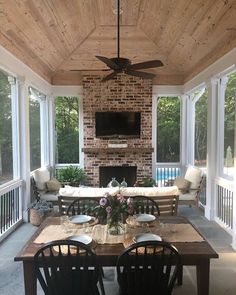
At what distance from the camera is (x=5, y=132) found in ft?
15.7

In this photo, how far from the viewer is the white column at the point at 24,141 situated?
5.24 metres

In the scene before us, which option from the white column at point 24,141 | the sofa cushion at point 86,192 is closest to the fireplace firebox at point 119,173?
the white column at point 24,141

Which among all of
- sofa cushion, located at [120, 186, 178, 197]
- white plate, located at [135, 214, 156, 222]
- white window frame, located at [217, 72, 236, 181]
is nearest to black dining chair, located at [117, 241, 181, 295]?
white plate, located at [135, 214, 156, 222]

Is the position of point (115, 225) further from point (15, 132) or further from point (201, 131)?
point (201, 131)

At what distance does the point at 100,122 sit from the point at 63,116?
1132mm

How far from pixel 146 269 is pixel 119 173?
5.78m

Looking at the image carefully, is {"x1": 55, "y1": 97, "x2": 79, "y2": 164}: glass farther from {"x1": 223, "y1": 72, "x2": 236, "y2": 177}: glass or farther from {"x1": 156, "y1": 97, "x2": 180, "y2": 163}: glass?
{"x1": 223, "y1": 72, "x2": 236, "y2": 177}: glass

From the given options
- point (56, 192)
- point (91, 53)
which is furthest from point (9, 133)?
point (91, 53)

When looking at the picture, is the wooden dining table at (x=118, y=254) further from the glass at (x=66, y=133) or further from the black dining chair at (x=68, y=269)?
the glass at (x=66, y=133)

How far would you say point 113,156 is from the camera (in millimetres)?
7695

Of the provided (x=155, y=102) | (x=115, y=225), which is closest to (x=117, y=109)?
(x=155, y=102)

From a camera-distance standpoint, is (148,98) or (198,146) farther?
(148,98)

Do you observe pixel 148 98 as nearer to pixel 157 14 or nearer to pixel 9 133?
pixel 157 14

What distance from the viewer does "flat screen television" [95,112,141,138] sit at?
7.63 m
